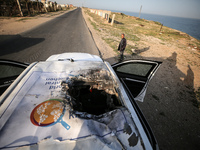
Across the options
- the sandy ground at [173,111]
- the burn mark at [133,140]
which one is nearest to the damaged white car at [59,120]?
the burn mark at [133,140]

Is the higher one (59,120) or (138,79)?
(59,120)

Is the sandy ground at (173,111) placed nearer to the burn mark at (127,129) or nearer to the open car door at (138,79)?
the open car door at (138,79)

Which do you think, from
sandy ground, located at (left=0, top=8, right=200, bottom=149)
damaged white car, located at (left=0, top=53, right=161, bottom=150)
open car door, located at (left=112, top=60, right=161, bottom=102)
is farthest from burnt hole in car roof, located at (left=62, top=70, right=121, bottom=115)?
sandy ground, located at (left=0, top=8, right=200, bottom=149)

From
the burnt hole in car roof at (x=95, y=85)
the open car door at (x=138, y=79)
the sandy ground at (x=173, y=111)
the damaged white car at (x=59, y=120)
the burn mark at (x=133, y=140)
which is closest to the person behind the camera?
the damaged white car at (x=59, y=120)

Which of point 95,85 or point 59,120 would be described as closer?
point 59,120

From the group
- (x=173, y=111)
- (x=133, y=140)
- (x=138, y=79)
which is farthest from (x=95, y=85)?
(x=173, y=111)

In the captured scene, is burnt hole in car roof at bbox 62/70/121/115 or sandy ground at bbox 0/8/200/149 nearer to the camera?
burnt hole in car roof at bbox 62/70/121/115

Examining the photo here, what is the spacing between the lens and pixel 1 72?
293 cm

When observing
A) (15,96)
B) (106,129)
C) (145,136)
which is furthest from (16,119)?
(145,136)

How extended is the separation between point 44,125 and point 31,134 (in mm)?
120

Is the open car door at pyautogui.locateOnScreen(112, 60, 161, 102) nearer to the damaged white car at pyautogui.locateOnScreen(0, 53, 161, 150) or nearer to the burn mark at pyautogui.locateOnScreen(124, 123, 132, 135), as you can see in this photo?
the damaged white car at pyautogui.locateOnScreen(0, 53, 161, 150)

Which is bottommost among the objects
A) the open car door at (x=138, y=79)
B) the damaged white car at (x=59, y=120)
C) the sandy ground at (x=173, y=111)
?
the sandy ground at (x=173, y=111)

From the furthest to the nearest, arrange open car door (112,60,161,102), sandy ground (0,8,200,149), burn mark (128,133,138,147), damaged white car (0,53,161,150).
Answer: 1. open car door (112,60,161,102)
2. sandy ground (0,8,200,149)
3. burn mark (128,133,138,147)
4. damaged white car (0,53,161,150)

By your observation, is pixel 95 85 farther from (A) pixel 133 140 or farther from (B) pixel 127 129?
(A) pixel 133 140
